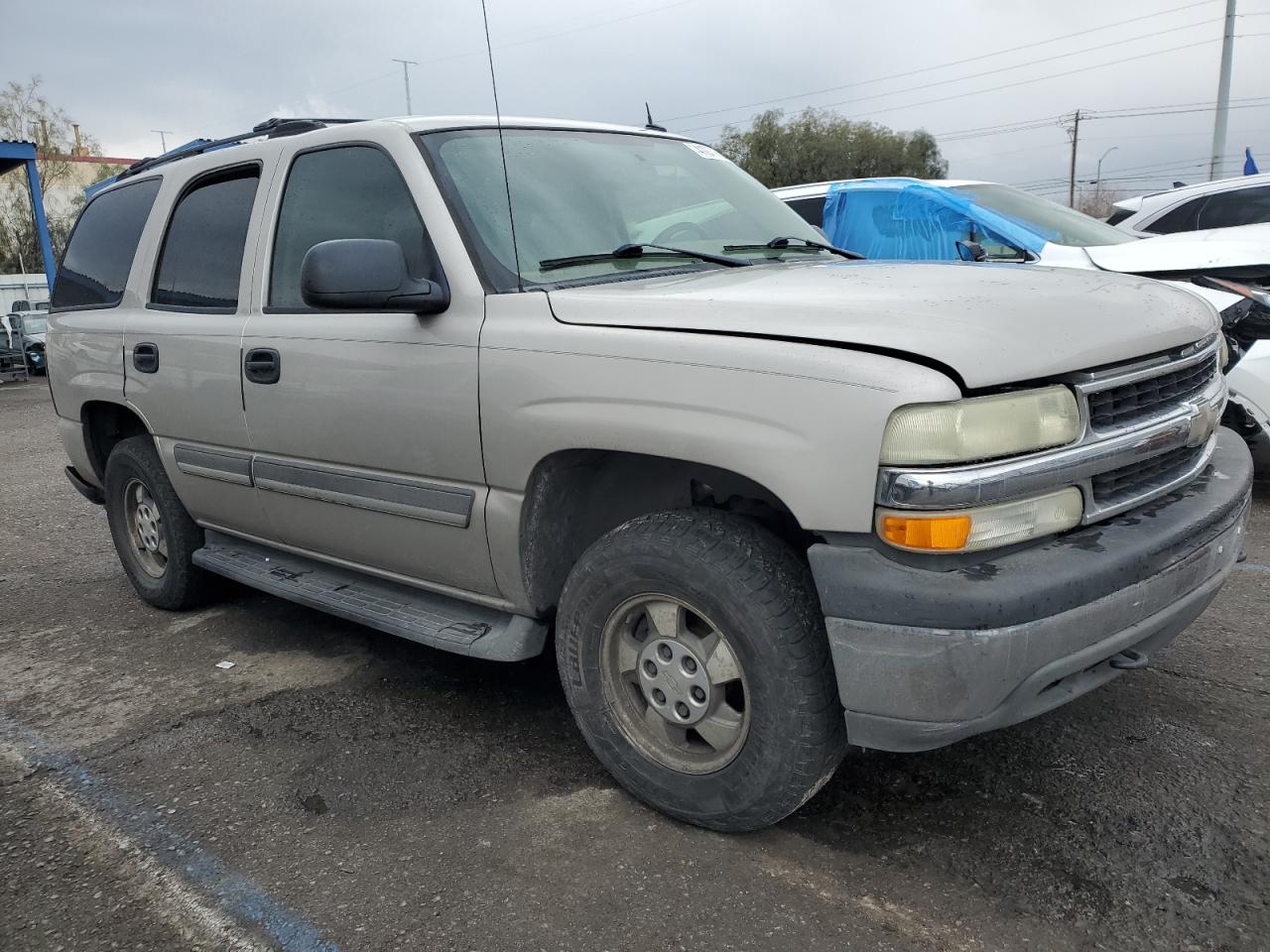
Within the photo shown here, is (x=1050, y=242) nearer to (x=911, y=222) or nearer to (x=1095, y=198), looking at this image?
(x=911, y=222)

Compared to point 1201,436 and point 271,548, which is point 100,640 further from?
point 1201,436

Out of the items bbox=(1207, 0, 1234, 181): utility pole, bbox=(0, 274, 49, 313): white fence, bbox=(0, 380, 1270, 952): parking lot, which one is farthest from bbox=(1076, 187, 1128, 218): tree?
bbox=(0, 380, 1270, 952): parking lot

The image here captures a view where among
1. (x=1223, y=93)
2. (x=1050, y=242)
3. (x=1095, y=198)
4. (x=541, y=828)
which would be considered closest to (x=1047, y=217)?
(x=1050, y=242)

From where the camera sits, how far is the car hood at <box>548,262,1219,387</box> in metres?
2.21

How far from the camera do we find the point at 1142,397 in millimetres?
2521

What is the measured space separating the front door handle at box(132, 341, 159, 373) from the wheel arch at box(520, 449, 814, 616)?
6.86 feet

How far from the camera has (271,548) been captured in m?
4.05

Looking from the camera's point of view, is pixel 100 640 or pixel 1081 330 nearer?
pixel 1081 330

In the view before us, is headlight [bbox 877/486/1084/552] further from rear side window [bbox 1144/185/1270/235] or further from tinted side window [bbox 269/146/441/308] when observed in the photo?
rear side window [bbox 1144/185/1270/235]

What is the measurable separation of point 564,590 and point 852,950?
1.12 m

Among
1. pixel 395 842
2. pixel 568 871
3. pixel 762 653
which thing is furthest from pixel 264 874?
pixel 762 653

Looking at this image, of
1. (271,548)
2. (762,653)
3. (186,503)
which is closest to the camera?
(762,653)

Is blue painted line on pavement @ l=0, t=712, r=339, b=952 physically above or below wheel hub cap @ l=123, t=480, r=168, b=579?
below

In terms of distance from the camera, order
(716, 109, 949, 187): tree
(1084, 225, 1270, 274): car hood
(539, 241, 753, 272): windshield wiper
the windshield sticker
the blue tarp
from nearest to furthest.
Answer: (539, 241, 753, 272): windshield wiper
the windshield sticker
(1084, 225, 1270, 274): car hood
the blue tarp
(716, 109, 949, 187): tree
